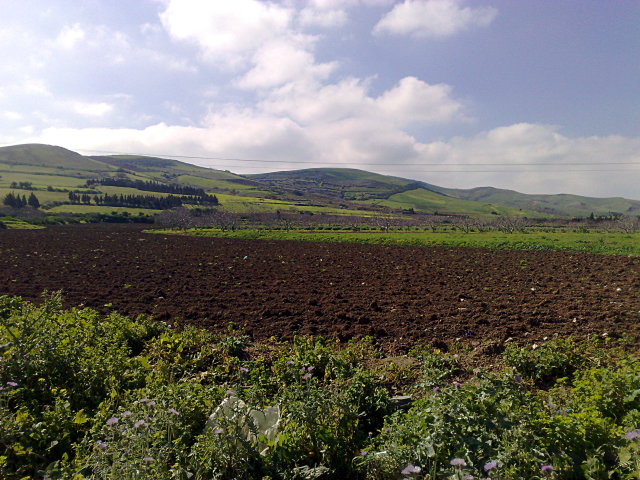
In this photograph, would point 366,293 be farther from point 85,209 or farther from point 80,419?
point 85,209

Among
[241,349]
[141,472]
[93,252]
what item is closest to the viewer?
[141,472]

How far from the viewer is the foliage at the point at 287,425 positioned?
322cm

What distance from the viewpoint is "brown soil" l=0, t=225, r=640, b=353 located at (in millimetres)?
9477

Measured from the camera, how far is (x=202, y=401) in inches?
180

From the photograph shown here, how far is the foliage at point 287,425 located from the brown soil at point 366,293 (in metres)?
3.58

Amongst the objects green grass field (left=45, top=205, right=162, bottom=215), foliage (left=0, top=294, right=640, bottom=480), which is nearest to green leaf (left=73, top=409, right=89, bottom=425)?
foliage (left=0, top=294, right=640, bottom=480)

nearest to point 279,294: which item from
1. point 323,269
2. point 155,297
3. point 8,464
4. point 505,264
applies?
point 155,297

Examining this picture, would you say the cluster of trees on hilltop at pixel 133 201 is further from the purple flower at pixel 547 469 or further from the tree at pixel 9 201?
the purple flower at pixel 547 469

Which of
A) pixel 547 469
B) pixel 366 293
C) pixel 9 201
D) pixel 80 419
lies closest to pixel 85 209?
pixel 9 201

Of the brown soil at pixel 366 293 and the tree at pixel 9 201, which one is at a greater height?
the tree at pixel 9 201

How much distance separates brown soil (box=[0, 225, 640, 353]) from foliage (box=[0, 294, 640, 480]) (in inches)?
141

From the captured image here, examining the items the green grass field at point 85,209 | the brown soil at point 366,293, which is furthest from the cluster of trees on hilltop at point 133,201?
the brown soil at point 366,293

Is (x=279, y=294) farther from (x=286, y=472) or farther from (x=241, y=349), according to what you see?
(x=286, y=472)

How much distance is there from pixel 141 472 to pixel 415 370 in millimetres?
4616
